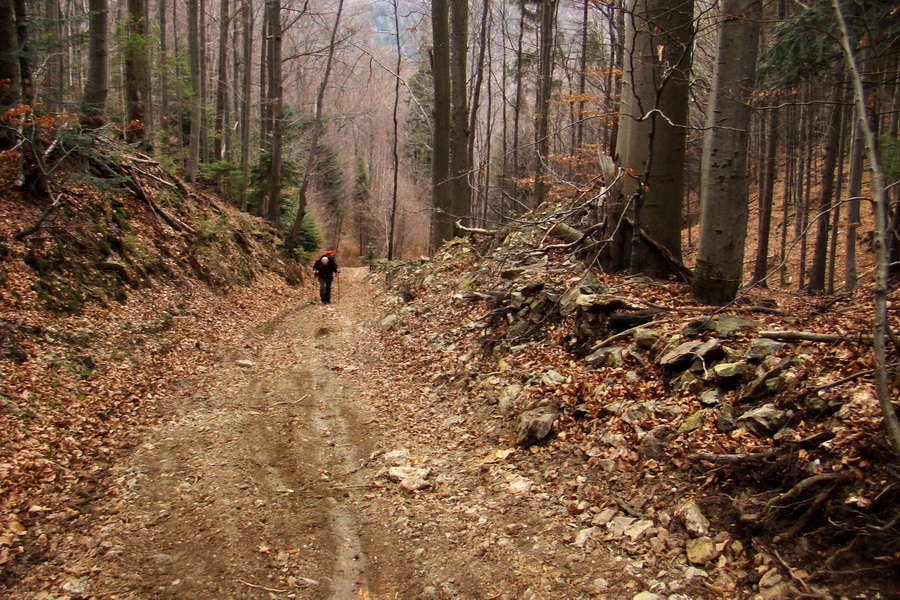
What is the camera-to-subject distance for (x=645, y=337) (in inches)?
217

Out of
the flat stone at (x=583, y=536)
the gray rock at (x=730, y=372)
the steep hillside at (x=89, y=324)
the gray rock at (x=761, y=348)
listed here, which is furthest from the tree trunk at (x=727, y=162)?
the steep hillside at (x=89, y=324)

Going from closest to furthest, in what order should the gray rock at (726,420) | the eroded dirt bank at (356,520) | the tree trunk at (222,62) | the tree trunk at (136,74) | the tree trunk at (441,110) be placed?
1. the eroded dirt bank at (356,520)
2. the gray rock at (726,420)
3. the tree trunk at (136,74)
4. the tree trunk at (441,110)
5. the tree trunk at (222,62)

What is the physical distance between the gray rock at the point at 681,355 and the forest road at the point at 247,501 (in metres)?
3.04

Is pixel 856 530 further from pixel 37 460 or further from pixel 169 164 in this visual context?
pixel 169 164

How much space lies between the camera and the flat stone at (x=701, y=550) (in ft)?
11.0

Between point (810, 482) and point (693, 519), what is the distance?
2.47 feet

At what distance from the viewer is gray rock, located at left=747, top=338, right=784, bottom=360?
14.2 ft

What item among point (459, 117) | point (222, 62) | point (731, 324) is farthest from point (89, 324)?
point (222, 62)

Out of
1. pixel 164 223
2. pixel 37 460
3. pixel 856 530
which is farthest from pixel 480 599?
pixel 164 223

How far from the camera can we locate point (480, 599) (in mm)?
3541

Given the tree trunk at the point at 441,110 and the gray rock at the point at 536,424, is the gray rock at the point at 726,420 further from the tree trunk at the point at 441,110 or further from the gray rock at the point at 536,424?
the tree trunk at the point at 441,110

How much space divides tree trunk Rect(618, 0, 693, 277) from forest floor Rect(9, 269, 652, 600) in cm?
396

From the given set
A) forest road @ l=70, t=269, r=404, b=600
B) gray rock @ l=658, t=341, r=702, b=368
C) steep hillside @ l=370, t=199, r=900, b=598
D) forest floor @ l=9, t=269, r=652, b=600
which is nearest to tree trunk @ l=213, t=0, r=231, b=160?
forest road @ l=70, t=269, r=404, b=600

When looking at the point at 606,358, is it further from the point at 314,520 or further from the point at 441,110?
the point at 441,110
